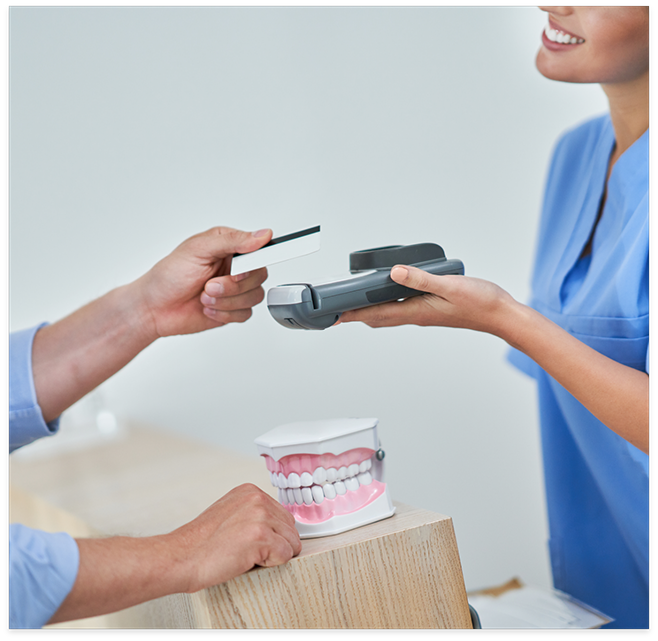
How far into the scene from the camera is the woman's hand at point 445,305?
87cm

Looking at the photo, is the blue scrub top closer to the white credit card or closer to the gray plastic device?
the gray plastic device

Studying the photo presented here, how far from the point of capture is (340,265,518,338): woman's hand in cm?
87

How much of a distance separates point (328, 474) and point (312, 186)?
131 centimetres

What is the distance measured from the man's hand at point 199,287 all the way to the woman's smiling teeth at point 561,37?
618mm

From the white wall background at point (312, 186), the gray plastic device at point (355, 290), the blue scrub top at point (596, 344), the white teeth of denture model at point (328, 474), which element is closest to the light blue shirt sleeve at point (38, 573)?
the white teeth of denture model at point (328, 474)

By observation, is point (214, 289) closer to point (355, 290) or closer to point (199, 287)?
point (199, 287)

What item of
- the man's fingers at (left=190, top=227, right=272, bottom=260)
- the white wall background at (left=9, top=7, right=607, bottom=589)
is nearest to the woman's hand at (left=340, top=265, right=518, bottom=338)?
the man's fingers at (left=190, top=227, right=272, bottom=260)

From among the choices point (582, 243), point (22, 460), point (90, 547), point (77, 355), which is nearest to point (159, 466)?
point (77, 355)

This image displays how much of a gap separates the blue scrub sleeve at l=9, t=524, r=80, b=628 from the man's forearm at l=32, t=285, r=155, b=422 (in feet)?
1.78

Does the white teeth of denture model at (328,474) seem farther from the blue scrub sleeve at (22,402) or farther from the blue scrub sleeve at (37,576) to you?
the blue scrub sleeve at (22,402)

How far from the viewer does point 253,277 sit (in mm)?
1154

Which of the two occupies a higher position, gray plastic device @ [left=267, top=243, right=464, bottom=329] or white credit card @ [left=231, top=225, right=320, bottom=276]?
white credit card @ [left=231, top=225, right=320, bottom=276]

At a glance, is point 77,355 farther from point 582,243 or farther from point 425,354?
point 425,354

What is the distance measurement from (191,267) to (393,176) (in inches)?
42.5
